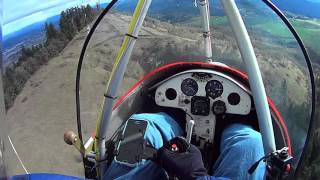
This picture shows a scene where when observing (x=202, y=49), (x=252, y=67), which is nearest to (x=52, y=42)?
(x=252, y=67)

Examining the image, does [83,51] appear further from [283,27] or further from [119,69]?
[283,27]

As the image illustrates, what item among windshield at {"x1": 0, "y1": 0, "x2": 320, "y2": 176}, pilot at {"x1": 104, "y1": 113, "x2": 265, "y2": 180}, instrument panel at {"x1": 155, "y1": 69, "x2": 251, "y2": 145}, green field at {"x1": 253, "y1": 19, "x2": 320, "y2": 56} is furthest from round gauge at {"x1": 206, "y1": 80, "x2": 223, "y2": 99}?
green field at {"x1": 253, "y1": 19, "x2": 320, "y2": 56}

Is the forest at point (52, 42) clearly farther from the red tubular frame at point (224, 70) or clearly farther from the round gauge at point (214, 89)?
the round gauge at point (214, 89)

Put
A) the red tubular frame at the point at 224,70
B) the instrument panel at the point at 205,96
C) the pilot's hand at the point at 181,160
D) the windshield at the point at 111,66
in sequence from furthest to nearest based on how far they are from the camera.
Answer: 1. the instrument panel at the point at 205,96
2. the red tubular frame at the point at 224,70
3. the windshield at the point at 111,66
4. the pilot's hand at the point at 181,160

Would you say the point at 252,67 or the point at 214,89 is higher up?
the point at 252,67

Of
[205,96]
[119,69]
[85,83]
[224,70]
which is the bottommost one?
[205,96]

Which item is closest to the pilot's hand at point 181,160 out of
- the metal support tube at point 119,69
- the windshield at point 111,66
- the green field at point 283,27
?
the metal support tube at point 119,69

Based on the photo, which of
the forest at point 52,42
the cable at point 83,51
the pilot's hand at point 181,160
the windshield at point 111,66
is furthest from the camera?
the windshield at point 111,66

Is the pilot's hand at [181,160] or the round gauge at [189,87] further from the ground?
the round gauge at [189,87]

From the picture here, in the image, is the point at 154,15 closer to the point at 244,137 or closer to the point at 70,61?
the point at 70,61
